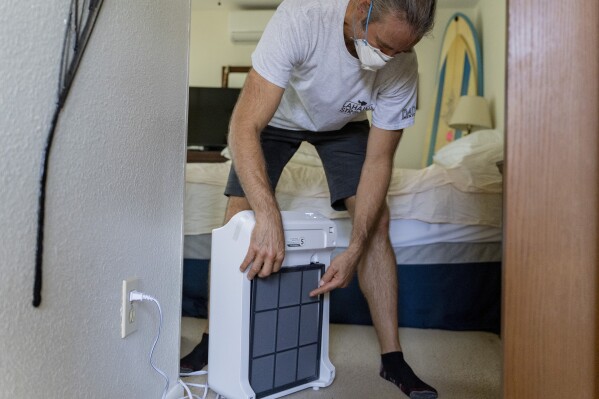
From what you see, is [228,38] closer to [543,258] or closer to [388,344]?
[388,344]

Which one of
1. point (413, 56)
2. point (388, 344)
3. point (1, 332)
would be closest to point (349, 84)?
point (413, 56)

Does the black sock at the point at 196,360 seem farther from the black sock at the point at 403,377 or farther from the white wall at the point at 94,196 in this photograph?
the black sock at the point at 403,377

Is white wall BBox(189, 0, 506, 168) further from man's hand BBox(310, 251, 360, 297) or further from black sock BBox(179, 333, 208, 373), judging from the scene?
black sock BBox(179, 333, 208, 373)

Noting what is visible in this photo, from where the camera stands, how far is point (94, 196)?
0.82 m

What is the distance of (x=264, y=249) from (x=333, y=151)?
0.56 meters

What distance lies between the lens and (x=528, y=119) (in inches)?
22.2

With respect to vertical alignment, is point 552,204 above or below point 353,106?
below

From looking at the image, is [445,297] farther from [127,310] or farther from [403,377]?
[127,310]

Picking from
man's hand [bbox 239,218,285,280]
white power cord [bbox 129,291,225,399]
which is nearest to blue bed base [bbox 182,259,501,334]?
white power cord [bbox 129,291,225,399]

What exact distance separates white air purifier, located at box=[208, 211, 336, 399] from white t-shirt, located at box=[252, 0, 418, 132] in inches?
12.7

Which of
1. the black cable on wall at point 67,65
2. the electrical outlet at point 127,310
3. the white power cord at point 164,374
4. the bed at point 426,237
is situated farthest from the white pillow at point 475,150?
the black cable on wall at point 67,65

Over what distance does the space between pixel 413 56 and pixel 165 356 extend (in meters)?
1.01

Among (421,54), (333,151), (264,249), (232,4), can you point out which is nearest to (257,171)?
(264,249)

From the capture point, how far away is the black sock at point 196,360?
1366 mm
